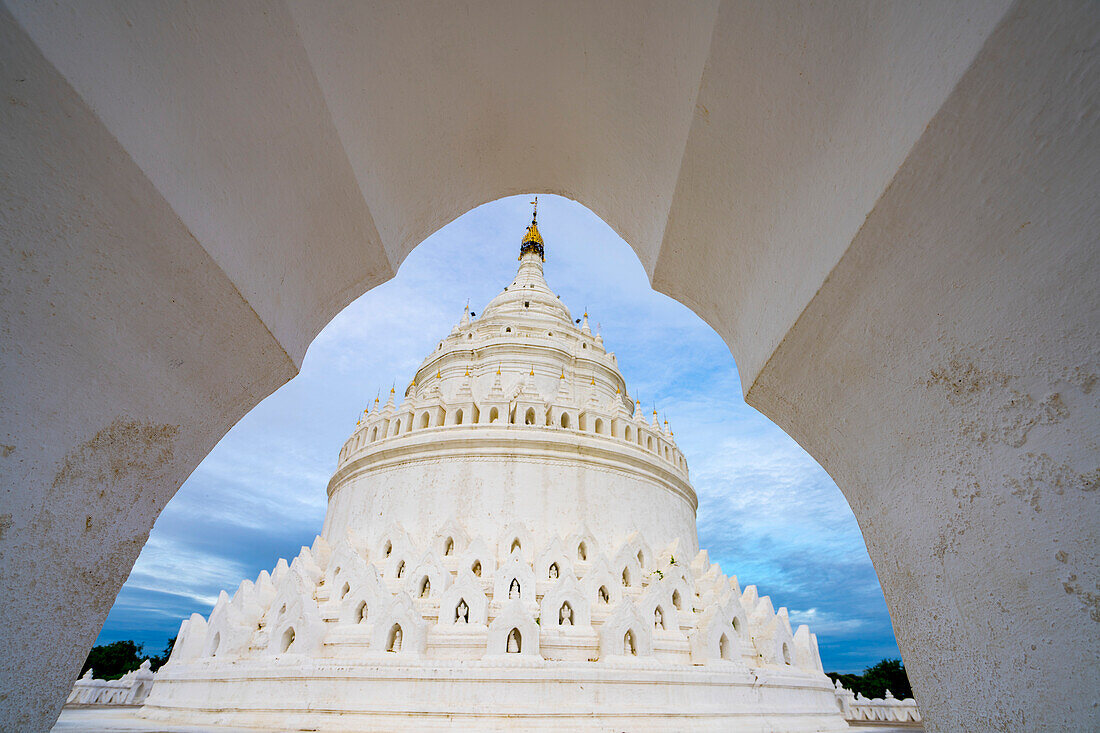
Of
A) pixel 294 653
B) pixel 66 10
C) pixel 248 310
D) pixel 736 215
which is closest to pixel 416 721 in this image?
pixel 294 653

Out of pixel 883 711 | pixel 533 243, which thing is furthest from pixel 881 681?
pixel 533 243

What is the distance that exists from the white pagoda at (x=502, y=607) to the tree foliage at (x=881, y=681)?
100ft

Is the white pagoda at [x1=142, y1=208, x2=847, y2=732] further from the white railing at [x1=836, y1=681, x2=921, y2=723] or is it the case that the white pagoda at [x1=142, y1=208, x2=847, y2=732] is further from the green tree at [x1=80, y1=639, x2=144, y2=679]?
the green tree at [x1=80, y1=639, x2=144, y2=679]

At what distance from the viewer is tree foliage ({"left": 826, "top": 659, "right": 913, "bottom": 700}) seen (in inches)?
1618

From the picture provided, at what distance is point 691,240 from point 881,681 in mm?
50438

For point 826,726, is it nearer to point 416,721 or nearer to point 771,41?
point 416,721

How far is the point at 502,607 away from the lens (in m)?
14.5

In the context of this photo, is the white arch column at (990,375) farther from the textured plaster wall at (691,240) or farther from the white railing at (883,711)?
the white railing at (883,711)

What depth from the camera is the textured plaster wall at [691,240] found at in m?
2.28

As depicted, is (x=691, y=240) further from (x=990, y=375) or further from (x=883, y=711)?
(x=883, y=711)

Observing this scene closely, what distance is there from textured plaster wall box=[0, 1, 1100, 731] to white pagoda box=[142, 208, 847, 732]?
431 inches

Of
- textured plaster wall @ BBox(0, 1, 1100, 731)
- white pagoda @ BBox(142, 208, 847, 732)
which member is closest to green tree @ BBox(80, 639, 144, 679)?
white pagoda @ BBox(142, 208, 847, 732)

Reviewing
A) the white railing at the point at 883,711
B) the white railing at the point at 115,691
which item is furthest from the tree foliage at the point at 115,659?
the white railing at the point at 883,711

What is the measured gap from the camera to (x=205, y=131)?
118 inches
